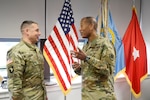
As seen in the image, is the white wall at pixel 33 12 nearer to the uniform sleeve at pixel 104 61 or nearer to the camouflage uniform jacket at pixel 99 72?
the camouflage uniform jacket at pixel 99 72

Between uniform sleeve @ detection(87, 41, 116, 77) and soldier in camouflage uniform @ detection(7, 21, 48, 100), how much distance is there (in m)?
0.58

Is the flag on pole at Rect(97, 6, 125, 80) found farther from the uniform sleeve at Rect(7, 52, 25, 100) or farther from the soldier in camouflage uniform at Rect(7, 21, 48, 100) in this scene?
the uniform sleeve at Rect(7, 52, 25, 100)

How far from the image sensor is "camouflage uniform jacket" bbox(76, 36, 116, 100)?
2.30m

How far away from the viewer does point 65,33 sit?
313 centimetres

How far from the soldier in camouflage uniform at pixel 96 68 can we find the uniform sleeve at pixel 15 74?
62 cm

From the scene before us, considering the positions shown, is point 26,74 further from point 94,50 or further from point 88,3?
point 88,3

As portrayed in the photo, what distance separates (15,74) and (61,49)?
982mm

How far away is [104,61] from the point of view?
229cm

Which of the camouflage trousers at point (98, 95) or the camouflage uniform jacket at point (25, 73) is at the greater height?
the camouflage uniform jacket at point (25, 73)

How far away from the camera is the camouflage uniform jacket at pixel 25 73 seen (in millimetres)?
2236

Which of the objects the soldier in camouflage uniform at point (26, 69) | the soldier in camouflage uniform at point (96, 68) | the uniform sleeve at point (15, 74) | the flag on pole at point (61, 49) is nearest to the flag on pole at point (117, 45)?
the flag on pole at point (61, 49)

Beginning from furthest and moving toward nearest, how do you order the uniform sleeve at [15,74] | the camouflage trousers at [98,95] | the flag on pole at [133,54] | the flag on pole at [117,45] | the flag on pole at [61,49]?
the flag on pole at [133,54] < the flag on pole at [117,45] < the flag on pole at [61,49] < the camouflage trousers at [98,95] < the uniform sleeve at [15,74]

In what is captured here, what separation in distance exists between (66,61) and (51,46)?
29cm

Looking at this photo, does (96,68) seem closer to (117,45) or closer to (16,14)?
(16,14)
